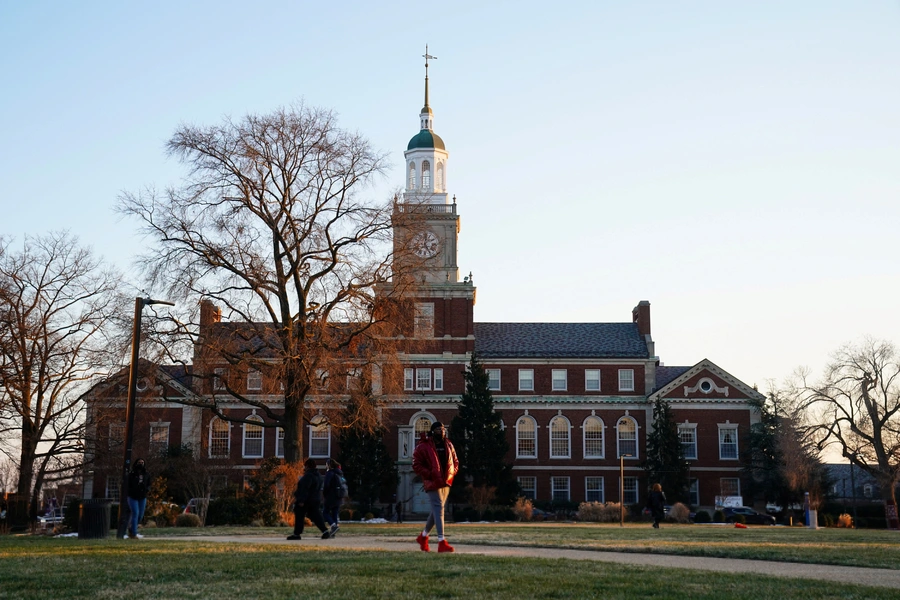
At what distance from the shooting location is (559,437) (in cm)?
6719

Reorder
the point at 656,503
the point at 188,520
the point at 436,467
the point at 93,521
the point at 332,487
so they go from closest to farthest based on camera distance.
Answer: the point at 436,467, the point at 332,487, the point at 93,521, the point at 188,520, the point at 656,503

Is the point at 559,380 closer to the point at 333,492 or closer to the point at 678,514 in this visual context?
the point at 678,514

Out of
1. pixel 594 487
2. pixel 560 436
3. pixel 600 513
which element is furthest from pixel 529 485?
pixel 600 513

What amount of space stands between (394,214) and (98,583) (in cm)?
2638

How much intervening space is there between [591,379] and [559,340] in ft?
12.5

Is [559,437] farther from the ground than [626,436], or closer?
closer

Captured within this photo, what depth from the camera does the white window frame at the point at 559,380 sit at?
223 ft

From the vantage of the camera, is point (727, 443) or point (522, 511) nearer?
point (522, 511)

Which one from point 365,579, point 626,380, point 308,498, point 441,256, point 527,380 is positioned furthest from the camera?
point 626,380

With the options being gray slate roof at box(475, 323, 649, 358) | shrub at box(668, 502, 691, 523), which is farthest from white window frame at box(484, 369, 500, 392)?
shrub at box(668, 502, 691, 523)

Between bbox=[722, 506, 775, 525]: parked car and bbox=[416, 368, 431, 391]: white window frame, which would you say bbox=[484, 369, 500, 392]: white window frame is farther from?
bbox=[722, 506, 775, 525]: parked car

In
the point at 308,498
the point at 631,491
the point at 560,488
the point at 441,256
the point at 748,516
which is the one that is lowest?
the point at 748,516

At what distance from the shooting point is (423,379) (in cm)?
6675

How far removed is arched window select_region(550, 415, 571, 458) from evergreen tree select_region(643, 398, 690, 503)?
554 centimetres
